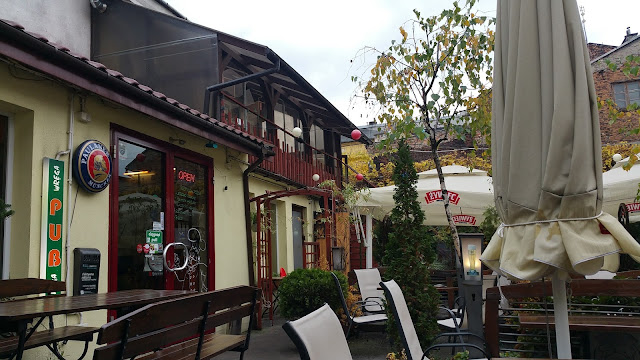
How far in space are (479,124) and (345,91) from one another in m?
2.12

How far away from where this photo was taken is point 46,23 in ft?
29.0

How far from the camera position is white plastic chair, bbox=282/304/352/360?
219cm

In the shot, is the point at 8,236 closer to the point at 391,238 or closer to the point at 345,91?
the point at 391,238

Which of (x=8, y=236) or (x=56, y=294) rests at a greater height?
(x=8, y=236)

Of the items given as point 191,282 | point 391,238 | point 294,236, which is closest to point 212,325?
point 391,238

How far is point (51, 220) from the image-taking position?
4867 mm

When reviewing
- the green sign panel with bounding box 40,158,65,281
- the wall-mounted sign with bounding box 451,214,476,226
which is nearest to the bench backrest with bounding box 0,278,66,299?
the green sign panel with bounding box 40,158,65,281

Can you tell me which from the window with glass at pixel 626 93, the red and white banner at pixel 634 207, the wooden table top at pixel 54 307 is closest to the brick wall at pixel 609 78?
the window with glass at pixel 626 93

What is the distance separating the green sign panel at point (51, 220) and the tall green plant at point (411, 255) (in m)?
3.37

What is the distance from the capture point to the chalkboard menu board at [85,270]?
513 centimetres

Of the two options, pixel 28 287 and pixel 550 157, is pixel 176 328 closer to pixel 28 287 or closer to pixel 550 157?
pixel 28 287

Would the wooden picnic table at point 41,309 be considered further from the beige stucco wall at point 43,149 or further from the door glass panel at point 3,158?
the door glass panel at point 3,158

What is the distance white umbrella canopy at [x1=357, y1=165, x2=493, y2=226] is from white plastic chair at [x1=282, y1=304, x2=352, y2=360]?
19.5 ft

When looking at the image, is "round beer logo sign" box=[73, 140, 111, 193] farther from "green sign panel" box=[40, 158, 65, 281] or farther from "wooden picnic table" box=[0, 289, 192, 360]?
"wooden picnic table" box=[0, 289, 192, 360]
